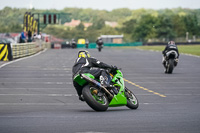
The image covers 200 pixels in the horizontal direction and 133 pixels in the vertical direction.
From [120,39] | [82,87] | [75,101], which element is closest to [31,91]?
[75,101]

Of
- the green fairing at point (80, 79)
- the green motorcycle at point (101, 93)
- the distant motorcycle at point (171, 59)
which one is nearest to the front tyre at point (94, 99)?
the green motorcycle at point (101, 93)

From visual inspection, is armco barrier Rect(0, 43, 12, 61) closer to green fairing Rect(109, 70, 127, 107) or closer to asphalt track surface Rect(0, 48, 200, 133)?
asphalt track surface Rect(0, 48, 200, 133)

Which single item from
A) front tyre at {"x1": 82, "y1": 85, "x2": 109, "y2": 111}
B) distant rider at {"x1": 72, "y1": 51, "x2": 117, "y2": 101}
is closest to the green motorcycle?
front tyre at {"x1": 82, "y1": 85, "x2": 109, "y2": 111}

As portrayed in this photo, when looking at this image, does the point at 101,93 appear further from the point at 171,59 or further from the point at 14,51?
the point at 14,51

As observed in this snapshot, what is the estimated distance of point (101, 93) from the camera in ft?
38.2

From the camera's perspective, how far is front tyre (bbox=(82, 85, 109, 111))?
1132 centimetres

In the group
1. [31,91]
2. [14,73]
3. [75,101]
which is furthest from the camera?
[14,73]

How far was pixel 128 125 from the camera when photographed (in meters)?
9.21

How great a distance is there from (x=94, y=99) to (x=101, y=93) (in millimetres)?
351

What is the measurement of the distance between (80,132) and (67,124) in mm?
1012

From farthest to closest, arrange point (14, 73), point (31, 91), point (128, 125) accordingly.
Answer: point (14, 73)
point (31, 91)
point (128, 125)

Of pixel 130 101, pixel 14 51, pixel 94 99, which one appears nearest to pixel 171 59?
pixel 130 101

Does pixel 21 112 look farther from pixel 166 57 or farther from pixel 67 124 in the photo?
pixel 166 57

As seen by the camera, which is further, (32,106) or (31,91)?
(31,91)
